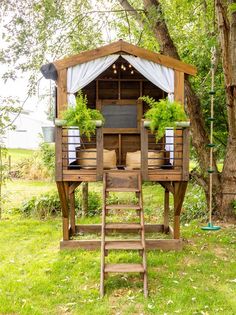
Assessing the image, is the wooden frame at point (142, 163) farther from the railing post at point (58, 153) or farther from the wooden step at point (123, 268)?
the wooden step at point (123, 268)

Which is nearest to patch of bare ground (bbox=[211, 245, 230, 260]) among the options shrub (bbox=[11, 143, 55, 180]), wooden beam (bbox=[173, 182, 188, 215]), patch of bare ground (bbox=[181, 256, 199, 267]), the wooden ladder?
patch of bare ground (bbox=[181, 256, 199, 267])

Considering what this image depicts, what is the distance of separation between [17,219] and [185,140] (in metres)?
4.79

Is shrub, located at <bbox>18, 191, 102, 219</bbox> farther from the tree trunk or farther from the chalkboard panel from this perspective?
the tree trunk

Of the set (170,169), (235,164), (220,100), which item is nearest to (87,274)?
(170,169)

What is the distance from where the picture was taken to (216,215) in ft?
26.8

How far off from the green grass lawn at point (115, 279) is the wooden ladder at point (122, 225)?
0.22 metres

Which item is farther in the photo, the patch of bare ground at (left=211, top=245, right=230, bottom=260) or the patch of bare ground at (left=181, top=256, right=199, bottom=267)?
the patch of bare ground at (left=211, top=245, right=230, bottom=260)

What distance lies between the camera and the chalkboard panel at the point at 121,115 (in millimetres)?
8250

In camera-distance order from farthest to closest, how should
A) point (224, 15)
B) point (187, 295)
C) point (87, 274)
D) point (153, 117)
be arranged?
point (224, 15), point (153, 117), point (87, 274), point (187, 295)

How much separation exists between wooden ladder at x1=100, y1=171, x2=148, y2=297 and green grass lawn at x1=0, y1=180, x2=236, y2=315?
22 centimetres

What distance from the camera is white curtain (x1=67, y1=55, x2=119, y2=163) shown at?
621 centimetres

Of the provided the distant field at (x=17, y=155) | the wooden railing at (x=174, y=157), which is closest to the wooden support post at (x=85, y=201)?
the wooden railing at (x=174, y=157)

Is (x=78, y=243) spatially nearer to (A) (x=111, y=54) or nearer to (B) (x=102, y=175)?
(B) (x=102, y=175)

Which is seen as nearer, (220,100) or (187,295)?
(187,295)
